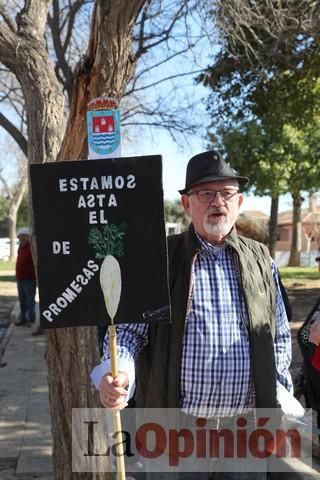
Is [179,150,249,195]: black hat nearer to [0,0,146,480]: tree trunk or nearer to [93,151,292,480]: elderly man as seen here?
[93,151,292,480]: elderly man

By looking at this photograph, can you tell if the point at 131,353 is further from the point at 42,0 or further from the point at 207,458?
the point at 42,0

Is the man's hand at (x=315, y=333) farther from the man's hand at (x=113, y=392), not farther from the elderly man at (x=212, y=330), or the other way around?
the man's hand at (x=113, y=392)

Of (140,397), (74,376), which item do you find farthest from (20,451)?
(140,397)

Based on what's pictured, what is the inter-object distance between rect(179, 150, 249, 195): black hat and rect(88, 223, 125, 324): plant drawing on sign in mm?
430

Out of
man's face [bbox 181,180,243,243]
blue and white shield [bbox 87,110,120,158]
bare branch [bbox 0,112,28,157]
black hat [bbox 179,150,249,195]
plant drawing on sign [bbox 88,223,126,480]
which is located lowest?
plant drawing on sign [bbox 88,223,126,480]

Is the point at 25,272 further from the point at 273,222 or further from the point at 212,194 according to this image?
the point at 273,222

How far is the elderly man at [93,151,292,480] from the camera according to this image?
254cm

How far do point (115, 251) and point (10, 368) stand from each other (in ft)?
21.6

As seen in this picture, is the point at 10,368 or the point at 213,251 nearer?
the point at 213,251

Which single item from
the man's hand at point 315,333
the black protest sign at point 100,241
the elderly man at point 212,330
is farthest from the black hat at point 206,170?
the man's hand at point 315,333

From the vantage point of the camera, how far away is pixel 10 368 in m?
8.48

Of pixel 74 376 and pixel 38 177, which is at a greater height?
pixel 38 177

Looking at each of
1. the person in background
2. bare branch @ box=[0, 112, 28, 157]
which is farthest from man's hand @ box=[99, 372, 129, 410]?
the person in background

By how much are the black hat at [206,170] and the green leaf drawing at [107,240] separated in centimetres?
42
